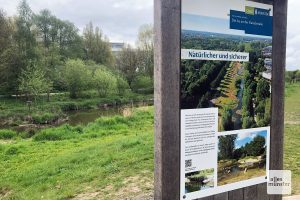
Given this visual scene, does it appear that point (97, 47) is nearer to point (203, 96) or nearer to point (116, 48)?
point (116, 48)

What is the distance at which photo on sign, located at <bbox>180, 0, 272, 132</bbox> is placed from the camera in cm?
227

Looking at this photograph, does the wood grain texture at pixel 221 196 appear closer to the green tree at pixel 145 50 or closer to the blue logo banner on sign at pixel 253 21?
the blue logo banner on sign at pixel 253 21

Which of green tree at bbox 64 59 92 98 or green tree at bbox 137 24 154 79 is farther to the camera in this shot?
green tree at bbox 137 24 154 79

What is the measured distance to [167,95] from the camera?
2156 millimetres

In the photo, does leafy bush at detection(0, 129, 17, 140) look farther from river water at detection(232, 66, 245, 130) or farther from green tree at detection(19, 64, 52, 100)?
green tree at detection(19, 64, 52, 100)

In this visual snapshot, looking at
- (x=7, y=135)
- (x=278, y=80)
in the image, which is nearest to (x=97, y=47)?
(x=7, y=135)

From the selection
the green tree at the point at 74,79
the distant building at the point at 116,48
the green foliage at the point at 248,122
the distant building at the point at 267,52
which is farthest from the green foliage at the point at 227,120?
the distant building at the point at 116,48

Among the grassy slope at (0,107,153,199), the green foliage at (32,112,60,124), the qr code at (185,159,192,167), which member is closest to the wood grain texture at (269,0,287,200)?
the qr code at (185,159,192,167)

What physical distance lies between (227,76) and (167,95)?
0.62m

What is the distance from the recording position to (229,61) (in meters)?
2.50

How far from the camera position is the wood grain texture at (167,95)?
6.97 feet

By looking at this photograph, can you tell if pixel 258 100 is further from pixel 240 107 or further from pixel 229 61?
pixel 229 61

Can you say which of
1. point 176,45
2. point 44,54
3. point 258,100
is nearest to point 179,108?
point 176,45

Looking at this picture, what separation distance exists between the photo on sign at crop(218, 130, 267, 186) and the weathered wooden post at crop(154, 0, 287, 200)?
0.05 feet
